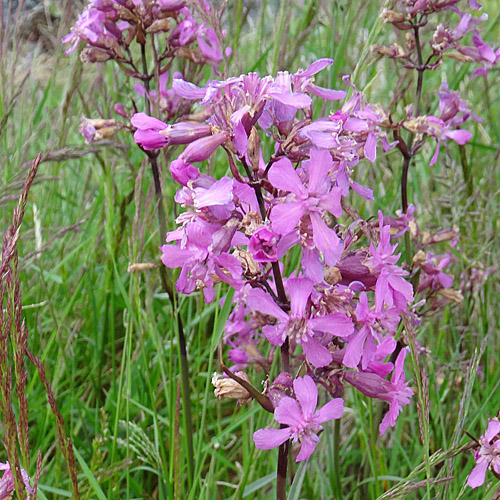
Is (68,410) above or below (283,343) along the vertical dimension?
below

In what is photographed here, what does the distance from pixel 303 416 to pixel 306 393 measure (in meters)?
0.04

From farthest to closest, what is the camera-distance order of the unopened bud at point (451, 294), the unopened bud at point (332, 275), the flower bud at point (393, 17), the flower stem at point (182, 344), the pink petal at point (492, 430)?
1. the unopened bud at point (451, 294)
2. the flower bud at point (393, 17)
3. the flower stem at point (182, 344)
4. the pink petal at point (492, 430)
5. the unopened bud at point (332, 275)

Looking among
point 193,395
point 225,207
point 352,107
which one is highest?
point 352,107

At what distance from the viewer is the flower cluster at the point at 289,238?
3.10ft

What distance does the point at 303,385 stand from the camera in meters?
0.96

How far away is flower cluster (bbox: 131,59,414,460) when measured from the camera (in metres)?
0.94

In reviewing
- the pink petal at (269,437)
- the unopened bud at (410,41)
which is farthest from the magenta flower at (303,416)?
the unopened bud at (410,41)

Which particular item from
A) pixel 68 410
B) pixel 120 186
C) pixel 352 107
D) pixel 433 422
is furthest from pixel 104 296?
pixel 352 107

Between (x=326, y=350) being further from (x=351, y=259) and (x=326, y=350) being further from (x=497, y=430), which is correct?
(x=497, y=430)

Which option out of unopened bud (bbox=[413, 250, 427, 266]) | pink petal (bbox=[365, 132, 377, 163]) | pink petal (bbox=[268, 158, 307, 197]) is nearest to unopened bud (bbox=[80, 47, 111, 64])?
pink petal (bbox=[365, 132, 377, 163])

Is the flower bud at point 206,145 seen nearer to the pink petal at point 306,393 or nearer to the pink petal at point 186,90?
the pink petal at point 186,90

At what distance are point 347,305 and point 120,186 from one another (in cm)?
200

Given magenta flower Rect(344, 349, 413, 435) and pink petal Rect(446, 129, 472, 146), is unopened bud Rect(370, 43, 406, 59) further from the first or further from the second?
magenta flower Rect(344, 349, 413, 435)

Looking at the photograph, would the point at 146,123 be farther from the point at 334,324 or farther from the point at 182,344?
the point at 182,344
